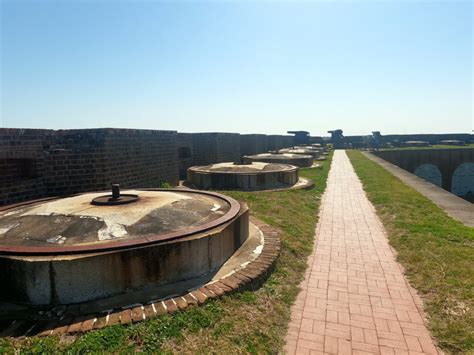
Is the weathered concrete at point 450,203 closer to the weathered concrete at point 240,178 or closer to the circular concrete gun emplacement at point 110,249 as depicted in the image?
the weathered concrete at point 240,178

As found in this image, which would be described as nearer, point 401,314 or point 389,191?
point 401,314

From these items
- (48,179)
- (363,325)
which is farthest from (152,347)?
(48,179)

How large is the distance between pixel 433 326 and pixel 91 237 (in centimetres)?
363

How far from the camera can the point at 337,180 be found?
14148mm

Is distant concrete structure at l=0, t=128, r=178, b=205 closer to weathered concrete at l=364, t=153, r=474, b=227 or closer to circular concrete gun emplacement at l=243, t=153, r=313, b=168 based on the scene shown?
weathered concrete at l=364, t=153, r=474, b=227

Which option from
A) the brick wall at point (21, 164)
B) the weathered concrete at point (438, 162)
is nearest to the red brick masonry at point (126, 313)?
the brick wall at point (21, 164)

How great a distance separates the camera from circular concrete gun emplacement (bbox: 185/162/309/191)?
33.9 feet

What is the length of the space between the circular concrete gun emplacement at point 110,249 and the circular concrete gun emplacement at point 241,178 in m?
5.24

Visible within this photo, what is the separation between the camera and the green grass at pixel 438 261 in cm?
320

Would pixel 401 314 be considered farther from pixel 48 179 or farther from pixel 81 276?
pixel 48 179

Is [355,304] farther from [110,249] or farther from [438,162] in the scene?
[438,162]

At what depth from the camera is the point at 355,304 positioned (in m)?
3.72

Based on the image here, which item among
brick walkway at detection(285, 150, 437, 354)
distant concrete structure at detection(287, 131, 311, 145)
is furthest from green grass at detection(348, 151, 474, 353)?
distant concrete structure at detection(287, 131, 311, 145)

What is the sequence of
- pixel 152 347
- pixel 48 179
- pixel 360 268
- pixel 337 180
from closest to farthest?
pixel 152 347 < pixel 360 268 < pixel 48 179 < pixel 337 180
